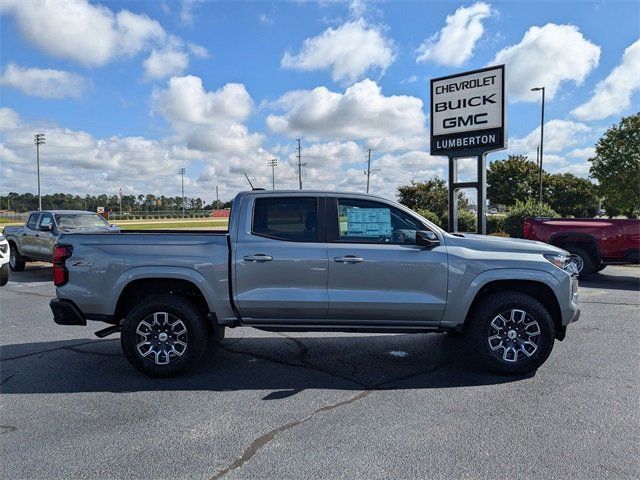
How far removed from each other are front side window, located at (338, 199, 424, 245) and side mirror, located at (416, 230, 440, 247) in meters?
0.12

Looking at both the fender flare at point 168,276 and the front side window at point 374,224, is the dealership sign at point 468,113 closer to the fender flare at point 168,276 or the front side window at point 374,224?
the front side window at point 374,224

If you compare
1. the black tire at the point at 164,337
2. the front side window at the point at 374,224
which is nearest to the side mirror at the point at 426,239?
the front side window at the point at 374,224

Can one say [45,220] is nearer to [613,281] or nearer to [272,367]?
[272,367]

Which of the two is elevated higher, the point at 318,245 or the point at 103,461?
the point at 318,245

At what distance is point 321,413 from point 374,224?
1960 millimetres

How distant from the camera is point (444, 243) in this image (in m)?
4.89

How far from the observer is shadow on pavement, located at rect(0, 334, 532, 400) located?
4633 mm

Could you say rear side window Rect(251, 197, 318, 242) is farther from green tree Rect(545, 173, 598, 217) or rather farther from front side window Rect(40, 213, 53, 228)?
green tree Rect(545, 173, 598, 217)

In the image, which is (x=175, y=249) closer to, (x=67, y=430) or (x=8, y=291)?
(x=67, y=430)

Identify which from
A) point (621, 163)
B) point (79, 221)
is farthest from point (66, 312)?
point (621, 163)

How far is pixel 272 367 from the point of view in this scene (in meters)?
5.18

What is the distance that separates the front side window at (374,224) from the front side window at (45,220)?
10.3 m

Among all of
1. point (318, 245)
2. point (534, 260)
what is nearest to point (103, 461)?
point (318, 245)

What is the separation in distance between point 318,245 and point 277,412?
1.66 m
